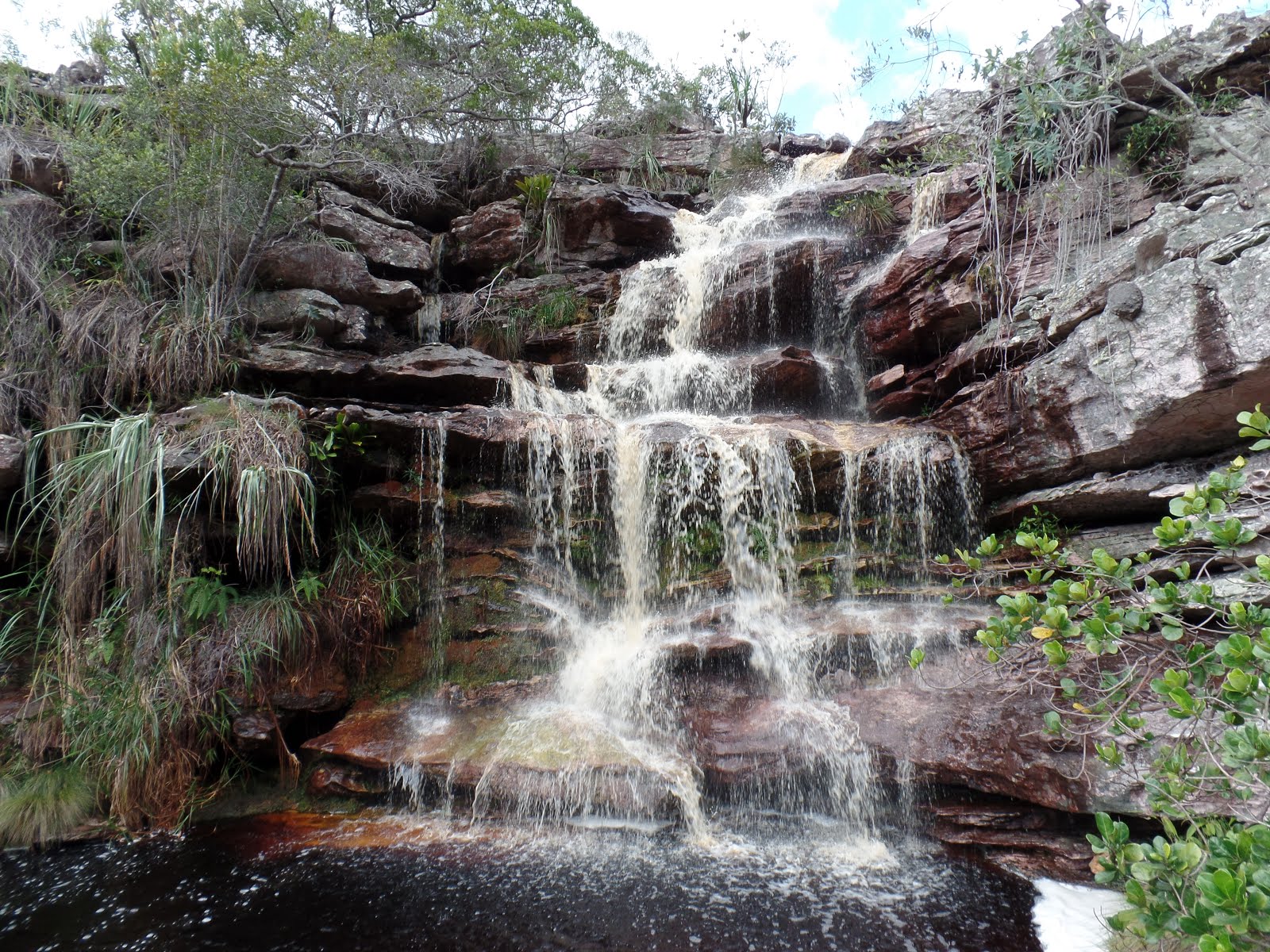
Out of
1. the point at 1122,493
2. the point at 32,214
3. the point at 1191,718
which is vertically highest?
the point at 32,214

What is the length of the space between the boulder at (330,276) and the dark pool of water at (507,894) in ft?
17.8

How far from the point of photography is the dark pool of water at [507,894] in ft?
9.57

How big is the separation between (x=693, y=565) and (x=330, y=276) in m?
5.20

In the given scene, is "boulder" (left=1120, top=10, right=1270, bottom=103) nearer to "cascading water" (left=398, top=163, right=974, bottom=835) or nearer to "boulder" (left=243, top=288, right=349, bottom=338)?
"cascading water" (left=398, top=163, right=974, bottom=835)

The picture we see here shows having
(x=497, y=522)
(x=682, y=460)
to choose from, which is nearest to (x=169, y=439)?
(x=497, y=522)

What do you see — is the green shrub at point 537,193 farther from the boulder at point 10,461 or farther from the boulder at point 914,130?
the boulder at point 10,461

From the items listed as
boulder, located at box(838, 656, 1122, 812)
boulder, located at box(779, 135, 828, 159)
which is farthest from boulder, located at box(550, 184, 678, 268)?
boulder, located at box(838, 656, 1122, 812)

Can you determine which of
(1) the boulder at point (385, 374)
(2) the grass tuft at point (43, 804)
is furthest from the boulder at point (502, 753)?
(1) the boulder at point (385, 374)

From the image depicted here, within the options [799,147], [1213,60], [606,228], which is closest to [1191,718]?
[1213,60]

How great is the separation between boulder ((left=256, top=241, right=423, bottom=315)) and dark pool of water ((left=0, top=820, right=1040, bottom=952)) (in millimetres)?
5425

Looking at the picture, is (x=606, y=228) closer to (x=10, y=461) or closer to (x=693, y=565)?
(x=693, y=565)

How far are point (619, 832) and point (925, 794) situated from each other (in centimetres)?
Answer: 185

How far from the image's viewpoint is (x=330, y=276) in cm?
712

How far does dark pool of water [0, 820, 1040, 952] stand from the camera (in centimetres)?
292
